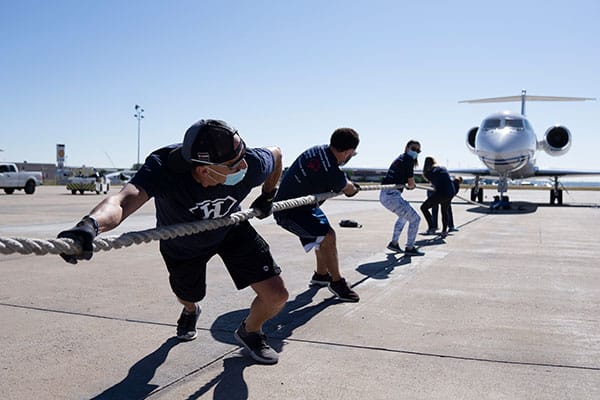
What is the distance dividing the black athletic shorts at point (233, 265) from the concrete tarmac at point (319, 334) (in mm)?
460

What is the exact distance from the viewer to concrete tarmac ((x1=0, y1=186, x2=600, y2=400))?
329 centimetres

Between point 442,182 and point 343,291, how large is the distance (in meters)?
6.27

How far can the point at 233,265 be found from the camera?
3828 mm

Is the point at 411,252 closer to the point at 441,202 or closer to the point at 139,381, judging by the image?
the point at 441,202

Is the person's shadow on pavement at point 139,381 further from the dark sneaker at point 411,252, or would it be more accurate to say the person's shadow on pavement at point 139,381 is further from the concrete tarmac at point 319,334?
the dark sneaker at point 411,252

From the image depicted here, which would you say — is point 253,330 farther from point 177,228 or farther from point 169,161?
point 169,161

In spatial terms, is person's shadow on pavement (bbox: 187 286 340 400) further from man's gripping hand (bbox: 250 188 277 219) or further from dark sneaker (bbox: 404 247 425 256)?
dark sneaker (bbox: 404 247 425 256)

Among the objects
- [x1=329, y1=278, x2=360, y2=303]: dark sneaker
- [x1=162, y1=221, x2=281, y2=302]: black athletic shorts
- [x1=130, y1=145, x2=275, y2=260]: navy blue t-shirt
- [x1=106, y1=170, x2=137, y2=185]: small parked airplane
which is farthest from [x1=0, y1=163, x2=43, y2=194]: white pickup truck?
[x1=130, y1=145, x2=275, y2=260]: navy blue t-shirt

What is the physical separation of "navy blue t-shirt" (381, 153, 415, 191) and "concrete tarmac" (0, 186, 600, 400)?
144cm

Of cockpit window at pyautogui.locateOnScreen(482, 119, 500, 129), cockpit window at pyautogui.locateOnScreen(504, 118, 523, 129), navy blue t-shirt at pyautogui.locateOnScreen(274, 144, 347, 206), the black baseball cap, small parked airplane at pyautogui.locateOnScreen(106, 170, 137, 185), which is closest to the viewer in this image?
the black baseball cap

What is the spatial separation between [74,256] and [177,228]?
0.84 metres

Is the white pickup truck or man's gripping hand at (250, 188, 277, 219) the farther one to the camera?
the white pickup truck

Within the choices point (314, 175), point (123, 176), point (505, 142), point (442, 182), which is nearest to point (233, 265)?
point (314, 175)

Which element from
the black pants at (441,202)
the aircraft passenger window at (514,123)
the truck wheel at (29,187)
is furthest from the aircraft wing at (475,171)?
the truck wheel at (29,187)
